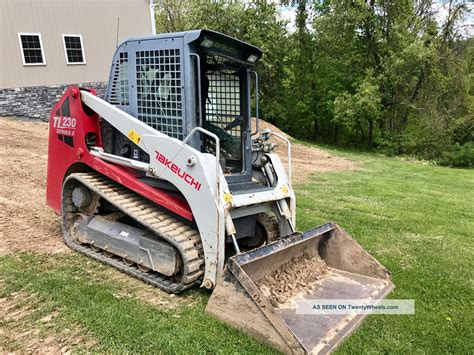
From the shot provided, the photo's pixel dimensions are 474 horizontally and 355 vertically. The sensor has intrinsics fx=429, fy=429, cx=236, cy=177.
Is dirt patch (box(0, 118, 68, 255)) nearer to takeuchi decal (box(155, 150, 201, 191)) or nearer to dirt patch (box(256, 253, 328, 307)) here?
takeuchi decal (box(155, 150, 201, 191))

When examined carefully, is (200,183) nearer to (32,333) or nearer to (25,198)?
(32,333)

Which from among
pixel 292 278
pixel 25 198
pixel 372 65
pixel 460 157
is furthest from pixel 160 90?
pixel 372 65

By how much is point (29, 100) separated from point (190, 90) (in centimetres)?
1337

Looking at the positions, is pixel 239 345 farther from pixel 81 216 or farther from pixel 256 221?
pixel 81 216

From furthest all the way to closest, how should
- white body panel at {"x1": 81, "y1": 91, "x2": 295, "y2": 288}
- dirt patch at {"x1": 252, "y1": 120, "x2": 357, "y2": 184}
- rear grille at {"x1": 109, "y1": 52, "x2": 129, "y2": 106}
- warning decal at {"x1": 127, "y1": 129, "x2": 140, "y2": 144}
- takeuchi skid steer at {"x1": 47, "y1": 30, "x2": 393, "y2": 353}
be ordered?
dirt patch at {"x1": 252, "y1": 120, "x2": 357, "y2": 184}
rear grille at {"x1": 109, "y1": 52, "x2": 129, "y2": 106}
warning decal at {"x1": 127, "y1": 129, "x2": 140, "y2": 144}
white body panel at {"x1": 81, "y1": 91, "x2": 295, "y2": 288}
takeuchi skid steer at {"x1": 47, "y1": 30, "x2": 393, "y2": 353}

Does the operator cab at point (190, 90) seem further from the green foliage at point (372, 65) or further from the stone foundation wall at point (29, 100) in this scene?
the green foliage at point (372, 65)

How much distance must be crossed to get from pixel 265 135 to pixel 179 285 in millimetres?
2111

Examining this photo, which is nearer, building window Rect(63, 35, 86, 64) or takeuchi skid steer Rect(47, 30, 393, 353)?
takeuchi skid steer Rect(47, 30, 393, 353)

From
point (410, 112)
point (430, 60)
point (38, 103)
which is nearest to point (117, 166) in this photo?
point (38, 103)

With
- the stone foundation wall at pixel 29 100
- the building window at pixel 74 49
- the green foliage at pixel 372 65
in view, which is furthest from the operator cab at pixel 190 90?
the green foliage at pixel 372 65

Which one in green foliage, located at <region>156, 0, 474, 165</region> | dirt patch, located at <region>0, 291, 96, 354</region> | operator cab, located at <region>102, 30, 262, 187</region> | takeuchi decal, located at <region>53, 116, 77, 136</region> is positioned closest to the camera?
dirt patch, located at <region>0, 291, 96, 354</region>

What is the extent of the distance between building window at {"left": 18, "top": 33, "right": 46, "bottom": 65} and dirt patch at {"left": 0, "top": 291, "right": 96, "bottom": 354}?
1364 cm

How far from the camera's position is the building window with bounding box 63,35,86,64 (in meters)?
16.1

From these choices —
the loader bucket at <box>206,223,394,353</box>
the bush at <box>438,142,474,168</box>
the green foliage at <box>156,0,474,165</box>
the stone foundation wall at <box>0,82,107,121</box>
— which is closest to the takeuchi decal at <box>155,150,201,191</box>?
the loader bucket at <box>206,223,394,353</box>
